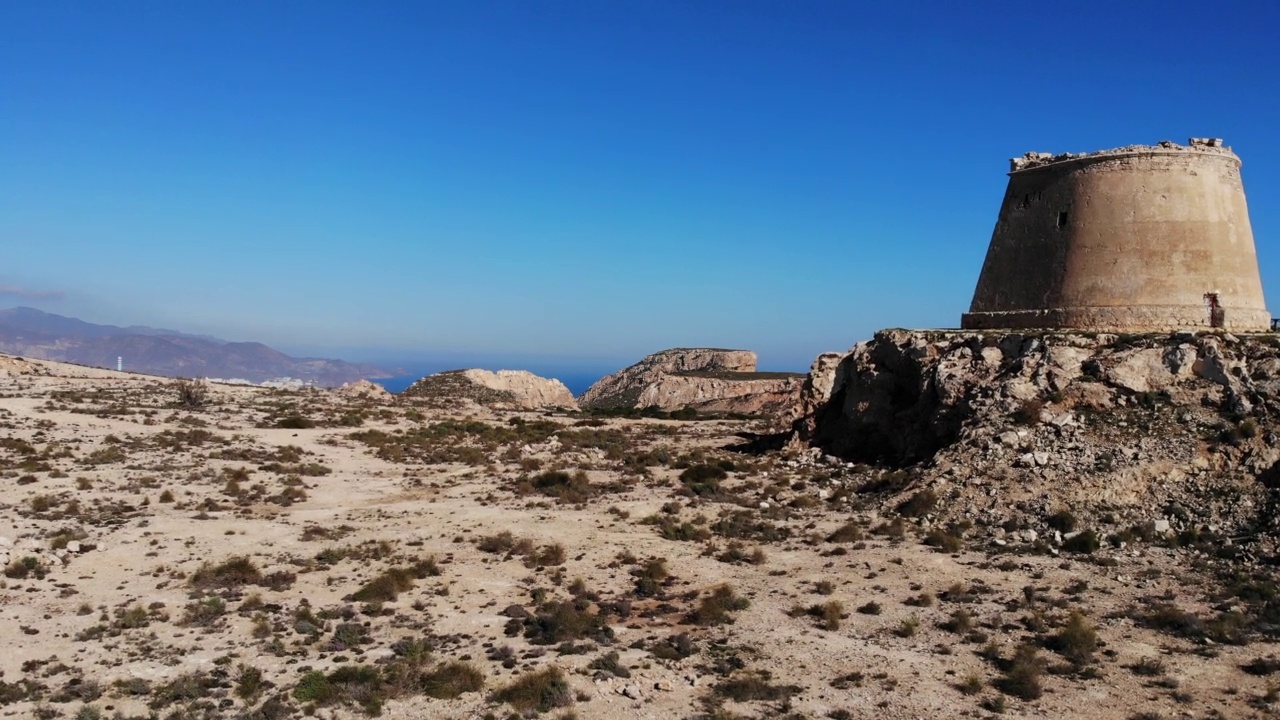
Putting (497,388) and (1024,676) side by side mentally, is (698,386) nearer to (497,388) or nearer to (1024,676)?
(497,388)

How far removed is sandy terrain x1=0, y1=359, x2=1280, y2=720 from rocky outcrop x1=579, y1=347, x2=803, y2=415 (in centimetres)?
2671

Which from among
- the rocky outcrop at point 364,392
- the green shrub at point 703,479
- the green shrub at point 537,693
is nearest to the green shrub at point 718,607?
the green shrub at point 537,693

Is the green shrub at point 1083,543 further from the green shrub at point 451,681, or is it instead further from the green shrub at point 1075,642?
the green shrub at point 451,681

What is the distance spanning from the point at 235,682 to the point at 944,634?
10.6 meters

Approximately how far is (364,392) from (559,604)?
157ft

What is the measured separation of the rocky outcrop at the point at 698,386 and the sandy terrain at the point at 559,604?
2671 centimetres

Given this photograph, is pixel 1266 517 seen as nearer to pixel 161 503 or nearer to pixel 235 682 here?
pixel 235 682

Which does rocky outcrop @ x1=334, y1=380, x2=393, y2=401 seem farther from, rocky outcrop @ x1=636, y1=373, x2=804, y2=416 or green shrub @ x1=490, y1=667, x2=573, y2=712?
green shrub @ x1=490, y1=667, x2=573, y2=712

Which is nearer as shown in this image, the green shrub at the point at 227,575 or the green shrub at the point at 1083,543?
the green shrub at the point at 227,575

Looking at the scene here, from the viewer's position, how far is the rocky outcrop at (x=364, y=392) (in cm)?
5591

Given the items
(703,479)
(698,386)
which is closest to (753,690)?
(703,479)

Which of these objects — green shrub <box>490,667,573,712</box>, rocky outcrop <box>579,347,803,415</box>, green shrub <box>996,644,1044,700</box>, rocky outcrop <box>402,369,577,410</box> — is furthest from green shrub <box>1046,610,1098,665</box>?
rocky outcrop <box>402,369,577,410</box>

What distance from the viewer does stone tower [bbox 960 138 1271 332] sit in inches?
931

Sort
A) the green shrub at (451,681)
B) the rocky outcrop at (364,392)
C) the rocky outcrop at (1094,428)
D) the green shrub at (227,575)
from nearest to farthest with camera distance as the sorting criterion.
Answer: the green shrub at (451,681)
the green shrub at (227,575)
the rocky outcrop at (1094,428)
the rocky outcrop at (364,392)
